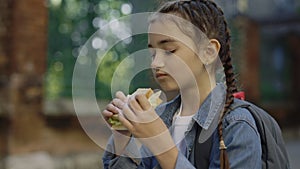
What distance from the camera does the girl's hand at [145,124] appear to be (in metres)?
1.35

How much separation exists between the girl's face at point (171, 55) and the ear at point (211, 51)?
0.04 meters

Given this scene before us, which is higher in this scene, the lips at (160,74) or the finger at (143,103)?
the lips at (160,74)

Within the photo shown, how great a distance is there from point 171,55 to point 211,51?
151mm

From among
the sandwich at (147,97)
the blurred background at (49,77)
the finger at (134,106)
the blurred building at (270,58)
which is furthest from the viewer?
the blurred building at (270,58)

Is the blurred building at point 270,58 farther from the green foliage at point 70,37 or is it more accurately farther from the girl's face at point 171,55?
the girl's face at point 171,55

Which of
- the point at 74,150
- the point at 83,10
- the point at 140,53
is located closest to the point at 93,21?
the point at 83,10

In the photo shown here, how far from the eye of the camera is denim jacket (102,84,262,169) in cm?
137

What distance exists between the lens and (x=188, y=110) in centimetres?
161

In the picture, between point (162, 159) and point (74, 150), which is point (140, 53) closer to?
point (162, 159)

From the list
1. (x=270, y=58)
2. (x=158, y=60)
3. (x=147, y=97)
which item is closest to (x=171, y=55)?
(x=158, y=60)

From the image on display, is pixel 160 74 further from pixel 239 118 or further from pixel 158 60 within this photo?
pixel 239 118

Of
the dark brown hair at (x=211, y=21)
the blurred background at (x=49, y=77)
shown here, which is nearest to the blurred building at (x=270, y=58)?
the blurred background at (x=49, y=77)

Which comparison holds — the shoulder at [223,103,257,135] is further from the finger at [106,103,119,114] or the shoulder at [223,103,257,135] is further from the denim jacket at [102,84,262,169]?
the finger at [106,103,119,114]

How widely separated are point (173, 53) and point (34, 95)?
4.74 m
